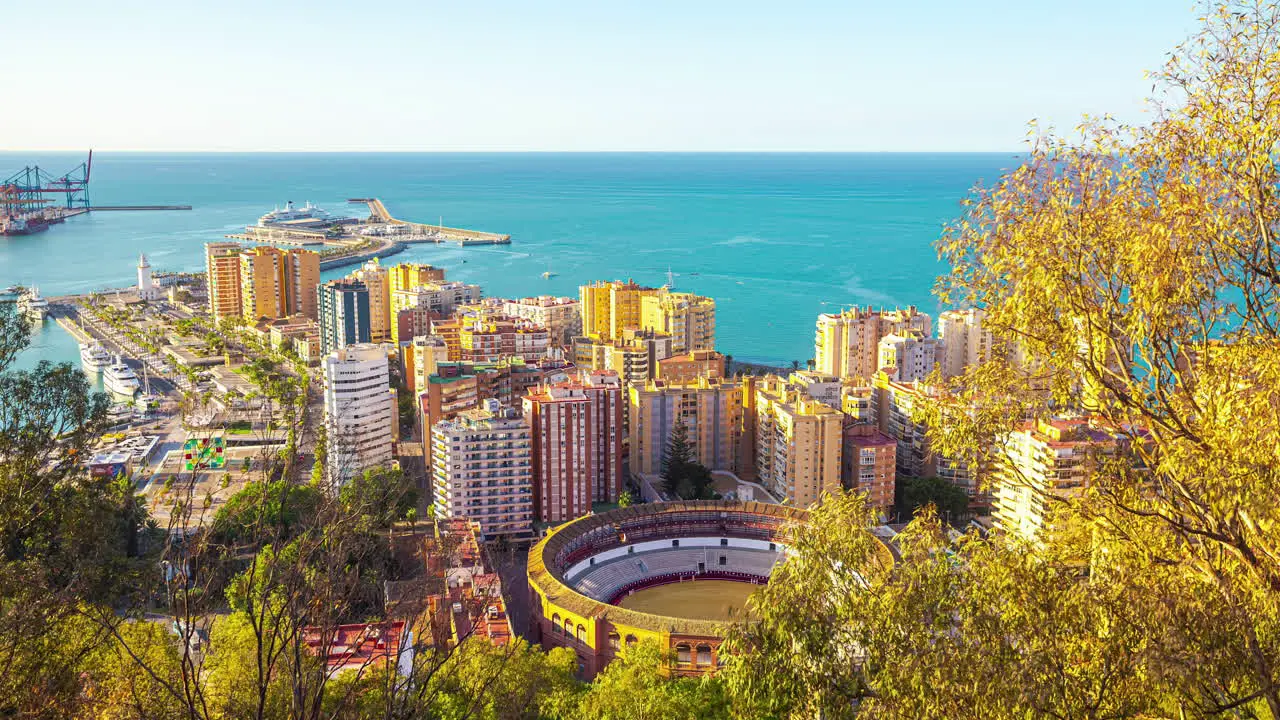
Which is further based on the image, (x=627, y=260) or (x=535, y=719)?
Answer: (x=627, y=260)

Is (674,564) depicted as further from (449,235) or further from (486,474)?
(449,235)

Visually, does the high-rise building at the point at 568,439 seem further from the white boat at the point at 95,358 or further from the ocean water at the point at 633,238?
the white boat at the point at 95,358

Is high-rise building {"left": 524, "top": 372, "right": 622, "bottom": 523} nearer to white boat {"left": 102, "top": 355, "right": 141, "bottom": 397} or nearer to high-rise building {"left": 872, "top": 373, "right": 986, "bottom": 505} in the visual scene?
high-rise building {"left": 872, "top": 373, "right": 986, "bottom": 505}

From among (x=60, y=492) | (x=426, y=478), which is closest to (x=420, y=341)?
(x=426, y=478)

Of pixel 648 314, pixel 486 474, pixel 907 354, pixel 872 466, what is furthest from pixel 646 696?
pixel 648 314

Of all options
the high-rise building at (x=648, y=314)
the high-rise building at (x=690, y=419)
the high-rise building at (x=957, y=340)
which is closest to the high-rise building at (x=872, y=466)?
the high-rise building at (x=690, y=419)

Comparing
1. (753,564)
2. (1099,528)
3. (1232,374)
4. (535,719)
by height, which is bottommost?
(753,564)

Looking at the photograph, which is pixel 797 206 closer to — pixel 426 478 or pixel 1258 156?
pixel 426 478
